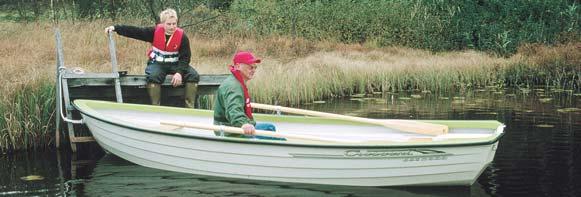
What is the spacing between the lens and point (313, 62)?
15.6 meters

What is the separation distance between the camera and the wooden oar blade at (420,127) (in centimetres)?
799

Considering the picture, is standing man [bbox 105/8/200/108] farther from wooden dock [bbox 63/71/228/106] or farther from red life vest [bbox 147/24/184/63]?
wooden dock [bbox 63/71/228/106]

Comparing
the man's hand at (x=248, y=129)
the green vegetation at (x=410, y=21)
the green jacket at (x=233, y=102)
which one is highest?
the green vegetation at (x=410, y=21)

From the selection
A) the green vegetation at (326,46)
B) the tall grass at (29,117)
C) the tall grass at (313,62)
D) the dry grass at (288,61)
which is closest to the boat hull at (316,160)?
the tall grass at (29,117)

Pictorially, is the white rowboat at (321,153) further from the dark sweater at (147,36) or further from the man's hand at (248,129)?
the dark sweater at (147,36)

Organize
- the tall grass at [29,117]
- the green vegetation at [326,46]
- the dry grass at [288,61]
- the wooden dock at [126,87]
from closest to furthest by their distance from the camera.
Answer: the tall grass at [29,117], the wooden dock at [126,87], the green vegetation at [326,46], the dry grass at [288,61]

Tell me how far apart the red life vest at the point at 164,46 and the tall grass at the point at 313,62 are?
1986 mm

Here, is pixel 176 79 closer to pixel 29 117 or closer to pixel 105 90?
pixel 105 90

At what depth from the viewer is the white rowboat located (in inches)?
280

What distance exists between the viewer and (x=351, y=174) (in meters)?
7.46

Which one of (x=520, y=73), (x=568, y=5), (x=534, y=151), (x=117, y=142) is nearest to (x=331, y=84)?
(x=520, y=73)

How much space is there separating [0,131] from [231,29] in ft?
35.4

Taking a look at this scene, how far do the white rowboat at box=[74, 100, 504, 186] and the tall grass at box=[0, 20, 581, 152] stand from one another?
310cm

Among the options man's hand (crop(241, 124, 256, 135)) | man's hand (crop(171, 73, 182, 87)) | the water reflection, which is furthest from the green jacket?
man's hand (crop(171, 73, 182, 87))
